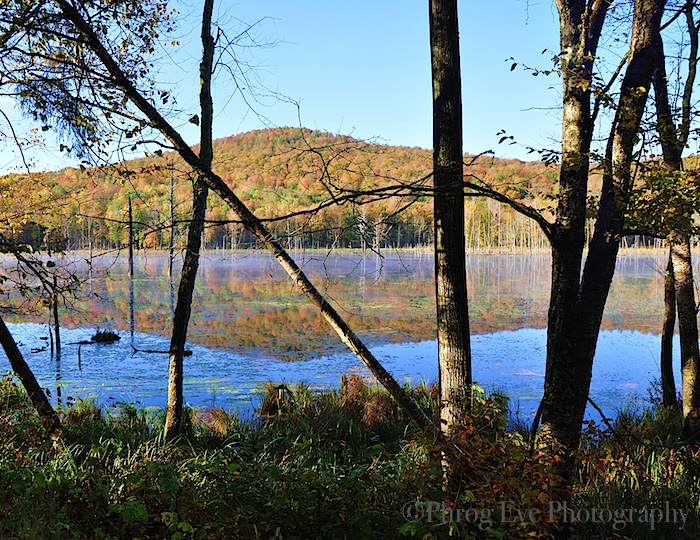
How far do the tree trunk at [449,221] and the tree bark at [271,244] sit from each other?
0.29 meters

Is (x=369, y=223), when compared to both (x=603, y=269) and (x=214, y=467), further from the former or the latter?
(x=214, y=467)

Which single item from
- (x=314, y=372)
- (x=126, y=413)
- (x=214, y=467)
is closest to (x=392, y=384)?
(x=214, y=467)

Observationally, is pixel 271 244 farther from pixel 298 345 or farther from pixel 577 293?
pixel 298 345

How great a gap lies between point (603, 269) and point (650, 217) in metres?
1.35

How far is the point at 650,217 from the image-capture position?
13.5 ft

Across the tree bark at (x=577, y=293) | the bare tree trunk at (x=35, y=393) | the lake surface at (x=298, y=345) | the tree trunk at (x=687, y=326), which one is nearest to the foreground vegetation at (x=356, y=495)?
the bare tree trunk at (x=35, y=393)

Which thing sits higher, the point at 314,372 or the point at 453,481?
the point at 453,481

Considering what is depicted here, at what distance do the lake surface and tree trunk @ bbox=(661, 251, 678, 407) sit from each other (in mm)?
1391

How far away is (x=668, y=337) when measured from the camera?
7.03 m

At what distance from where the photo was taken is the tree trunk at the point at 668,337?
22.4 ft

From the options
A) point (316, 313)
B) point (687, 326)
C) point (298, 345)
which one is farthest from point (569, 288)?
point (316, 313)

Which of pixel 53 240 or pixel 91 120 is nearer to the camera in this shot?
Result: pixel 91 120

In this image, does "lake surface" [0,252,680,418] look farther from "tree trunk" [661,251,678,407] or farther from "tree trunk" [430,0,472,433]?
"tree trunk" [661,251,678,407]

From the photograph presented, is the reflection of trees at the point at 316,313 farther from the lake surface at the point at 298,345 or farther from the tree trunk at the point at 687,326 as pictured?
the tree trunk at the point at 687,326
